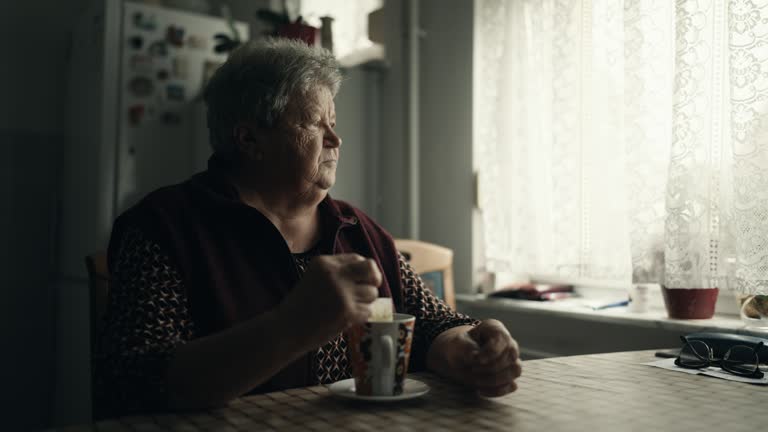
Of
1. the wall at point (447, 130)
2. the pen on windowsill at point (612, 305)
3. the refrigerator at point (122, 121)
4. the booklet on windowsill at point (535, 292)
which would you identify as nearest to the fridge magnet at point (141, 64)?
the refrigerator at point (122, 121)

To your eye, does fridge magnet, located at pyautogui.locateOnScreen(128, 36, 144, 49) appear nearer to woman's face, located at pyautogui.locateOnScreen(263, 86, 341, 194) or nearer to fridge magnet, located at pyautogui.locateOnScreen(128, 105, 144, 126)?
fridge magnet, located at pyautogui.locateOnScreen(128, 105, 144, 126)

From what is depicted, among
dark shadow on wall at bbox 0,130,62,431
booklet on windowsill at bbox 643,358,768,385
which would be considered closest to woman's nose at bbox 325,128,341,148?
booklet on windowsill at bbox 643,358,768,385

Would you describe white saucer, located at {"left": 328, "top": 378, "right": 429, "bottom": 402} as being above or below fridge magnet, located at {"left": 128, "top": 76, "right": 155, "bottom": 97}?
below

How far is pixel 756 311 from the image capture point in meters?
1.42

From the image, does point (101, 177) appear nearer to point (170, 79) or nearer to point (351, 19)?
point (170, 79)

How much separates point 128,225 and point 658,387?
84 centimetres

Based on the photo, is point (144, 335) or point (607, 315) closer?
point (144, 335)

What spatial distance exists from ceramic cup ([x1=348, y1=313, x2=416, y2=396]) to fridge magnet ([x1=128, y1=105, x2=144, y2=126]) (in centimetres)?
183

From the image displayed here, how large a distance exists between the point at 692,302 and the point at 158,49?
2.01 meters

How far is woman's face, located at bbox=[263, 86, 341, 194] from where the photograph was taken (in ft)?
3.70

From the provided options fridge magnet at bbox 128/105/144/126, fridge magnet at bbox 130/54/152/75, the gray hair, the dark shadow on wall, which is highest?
fridge magnet at bbox 130/54/152/75

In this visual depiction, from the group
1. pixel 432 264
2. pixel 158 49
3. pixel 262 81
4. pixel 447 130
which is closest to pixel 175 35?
pixel 158 49

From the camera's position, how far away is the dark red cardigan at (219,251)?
3.20 feet

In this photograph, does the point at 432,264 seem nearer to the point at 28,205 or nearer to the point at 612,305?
the point at 612,305
